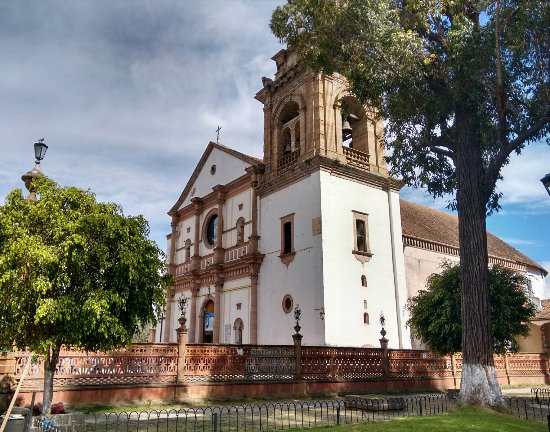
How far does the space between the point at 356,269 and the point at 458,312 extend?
5132mm

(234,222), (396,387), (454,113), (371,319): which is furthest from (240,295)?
(454,113)

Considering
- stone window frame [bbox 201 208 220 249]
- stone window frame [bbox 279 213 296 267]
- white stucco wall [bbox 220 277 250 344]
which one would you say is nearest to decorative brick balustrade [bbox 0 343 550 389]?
stone window frame [bbox 279 213 296 267]

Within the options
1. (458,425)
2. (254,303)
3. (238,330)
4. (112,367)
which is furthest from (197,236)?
(458,425)

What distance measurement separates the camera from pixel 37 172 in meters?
9.62

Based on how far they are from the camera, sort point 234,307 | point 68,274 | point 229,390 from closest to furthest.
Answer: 1. point 68,274
2. point 229,390
3. point 234,307

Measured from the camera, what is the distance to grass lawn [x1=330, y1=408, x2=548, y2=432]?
336 inches

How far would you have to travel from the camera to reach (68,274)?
883cm

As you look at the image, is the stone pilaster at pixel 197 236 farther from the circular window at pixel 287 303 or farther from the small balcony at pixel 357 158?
the small balcony at pixel 357 158

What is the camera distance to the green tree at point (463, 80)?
11.6 meters

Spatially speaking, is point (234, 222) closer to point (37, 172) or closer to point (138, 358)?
point (138, 358)

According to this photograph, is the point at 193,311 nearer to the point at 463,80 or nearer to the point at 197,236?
the point at 197,236

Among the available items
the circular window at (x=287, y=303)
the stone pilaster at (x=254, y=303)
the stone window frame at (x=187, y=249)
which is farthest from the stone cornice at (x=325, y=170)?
the stone window frame at (x=187, y=249)

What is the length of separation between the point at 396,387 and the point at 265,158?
12.9 m

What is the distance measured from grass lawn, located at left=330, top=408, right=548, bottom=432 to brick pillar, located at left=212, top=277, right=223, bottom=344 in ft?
54.8
